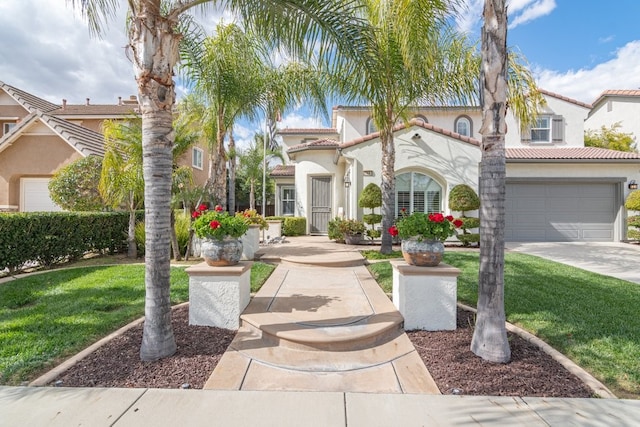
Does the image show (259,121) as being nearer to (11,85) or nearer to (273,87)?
(273,87)

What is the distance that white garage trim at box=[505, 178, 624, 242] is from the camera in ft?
49.4

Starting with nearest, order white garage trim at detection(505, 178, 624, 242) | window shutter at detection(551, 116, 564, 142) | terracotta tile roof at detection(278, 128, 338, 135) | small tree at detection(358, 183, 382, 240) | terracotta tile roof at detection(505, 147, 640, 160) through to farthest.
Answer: small tree at detection(358, 183, 382, 240), terracotta tile roof at detection(505, 147, 640, 160), white garage trim at detection(505, 178, 624, 242), window shutter at detection(551, 116, 564, 142), terracotta tile roof at detection(278, 128, 338, 135)

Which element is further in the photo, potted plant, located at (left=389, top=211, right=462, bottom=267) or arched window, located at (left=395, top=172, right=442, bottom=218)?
arched window, located at (left=395, top=172, right=442, bottom=218)

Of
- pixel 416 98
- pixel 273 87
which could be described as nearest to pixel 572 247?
pixel 416 98

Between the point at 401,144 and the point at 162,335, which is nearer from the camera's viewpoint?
the point at 162,335

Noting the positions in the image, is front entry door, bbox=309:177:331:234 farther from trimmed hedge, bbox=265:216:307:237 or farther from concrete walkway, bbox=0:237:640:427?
concrete walkway, bbox=0:237:640:427

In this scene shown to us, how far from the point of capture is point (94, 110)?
23.2 metres

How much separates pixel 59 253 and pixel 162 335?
296 inches

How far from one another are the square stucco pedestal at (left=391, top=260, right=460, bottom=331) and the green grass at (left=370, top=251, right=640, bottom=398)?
1174 millimetres

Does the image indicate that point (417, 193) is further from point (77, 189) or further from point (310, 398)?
point (77, 189)

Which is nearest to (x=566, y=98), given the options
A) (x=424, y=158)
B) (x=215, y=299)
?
(x=424, y=158)

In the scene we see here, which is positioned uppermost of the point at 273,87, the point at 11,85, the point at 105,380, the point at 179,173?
the point at 11,85

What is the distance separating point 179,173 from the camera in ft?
31.6

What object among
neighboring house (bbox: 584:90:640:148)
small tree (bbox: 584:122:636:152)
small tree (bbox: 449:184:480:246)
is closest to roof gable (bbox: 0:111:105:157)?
small tree (bbox: 449:184:480:246)
